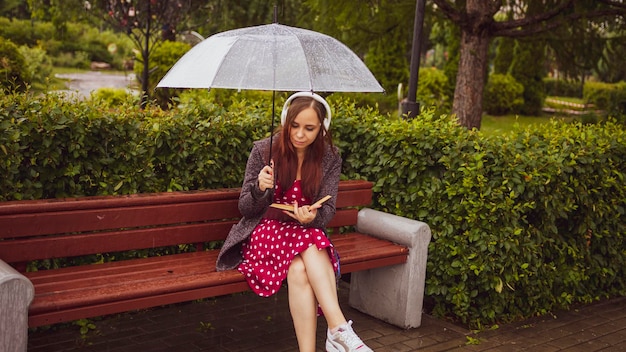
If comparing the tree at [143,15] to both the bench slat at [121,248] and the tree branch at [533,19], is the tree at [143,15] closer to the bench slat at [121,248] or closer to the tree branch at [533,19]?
the tree branch at [533,19]

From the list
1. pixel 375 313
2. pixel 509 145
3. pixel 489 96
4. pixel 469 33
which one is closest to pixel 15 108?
pixel 375 313

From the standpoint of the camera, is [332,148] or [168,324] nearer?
[332,148]

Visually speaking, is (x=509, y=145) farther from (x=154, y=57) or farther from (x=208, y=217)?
(x=154, y=57)

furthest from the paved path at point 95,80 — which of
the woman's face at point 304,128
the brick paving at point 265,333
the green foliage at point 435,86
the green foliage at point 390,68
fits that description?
the woman's face at point 304,128

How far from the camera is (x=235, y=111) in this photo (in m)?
5.33

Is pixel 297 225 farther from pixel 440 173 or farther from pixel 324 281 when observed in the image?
pixel 440 173

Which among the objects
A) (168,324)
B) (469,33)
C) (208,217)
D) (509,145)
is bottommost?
(168,324)

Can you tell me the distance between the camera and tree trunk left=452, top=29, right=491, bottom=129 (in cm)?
1003

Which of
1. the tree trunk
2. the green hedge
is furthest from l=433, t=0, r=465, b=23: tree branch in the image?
the green hedge

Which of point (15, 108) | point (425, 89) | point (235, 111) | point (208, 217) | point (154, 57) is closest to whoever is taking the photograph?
point (15, 108)

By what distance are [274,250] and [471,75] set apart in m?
6.93

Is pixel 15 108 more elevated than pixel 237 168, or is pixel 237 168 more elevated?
pixel 15 108

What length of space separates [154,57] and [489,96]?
420 inches

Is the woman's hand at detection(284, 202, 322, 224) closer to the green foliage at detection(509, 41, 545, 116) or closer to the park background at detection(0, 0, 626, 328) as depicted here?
the park background at detection(0, 0, 626, 328)
